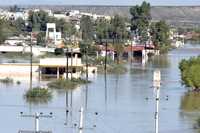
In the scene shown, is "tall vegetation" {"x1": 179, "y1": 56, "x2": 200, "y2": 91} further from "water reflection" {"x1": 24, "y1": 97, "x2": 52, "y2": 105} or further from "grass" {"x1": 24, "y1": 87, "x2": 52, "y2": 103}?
"water reflection" {"x1": 24, "y1": 97, "x2": 52, "y2": 105}

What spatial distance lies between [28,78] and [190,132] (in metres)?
11.6

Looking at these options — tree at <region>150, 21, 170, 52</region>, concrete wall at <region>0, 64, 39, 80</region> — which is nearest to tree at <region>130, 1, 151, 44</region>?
tree at <region>150, 21, 170, 52</region>

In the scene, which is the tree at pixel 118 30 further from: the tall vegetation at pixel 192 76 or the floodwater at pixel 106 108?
the tall vegetation at pixel 192 76

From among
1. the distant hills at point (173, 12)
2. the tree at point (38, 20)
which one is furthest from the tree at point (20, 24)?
the distant hills at point (173, 12)

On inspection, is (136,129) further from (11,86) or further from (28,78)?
(28,78)

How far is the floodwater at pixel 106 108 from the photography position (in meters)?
15.0

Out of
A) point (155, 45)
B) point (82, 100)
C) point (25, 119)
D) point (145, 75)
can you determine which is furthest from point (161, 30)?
point (25, 119)

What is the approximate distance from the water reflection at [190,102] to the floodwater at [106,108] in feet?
0.43

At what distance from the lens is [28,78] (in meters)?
25.8

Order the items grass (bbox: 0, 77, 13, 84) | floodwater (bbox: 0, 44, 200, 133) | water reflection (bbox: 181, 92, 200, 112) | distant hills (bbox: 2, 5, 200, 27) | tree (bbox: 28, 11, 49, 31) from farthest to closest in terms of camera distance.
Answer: distant hills (bbox: 2, 5, 200, 27)
tree (bbox: 28, 11, 49, 31)
grass (bbox: 0, 77, 13, 84)
water reflection (bbox: 181, 92, 200, 112)
floodwater (bbox: 0, 44, 200, 133)

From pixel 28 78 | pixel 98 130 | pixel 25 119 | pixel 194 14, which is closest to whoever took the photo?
pixel 98 130

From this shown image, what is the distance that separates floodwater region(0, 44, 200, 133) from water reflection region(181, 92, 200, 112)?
0.43 ft

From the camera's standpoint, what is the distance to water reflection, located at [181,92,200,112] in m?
18.5

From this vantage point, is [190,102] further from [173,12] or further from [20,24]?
[173,12]
